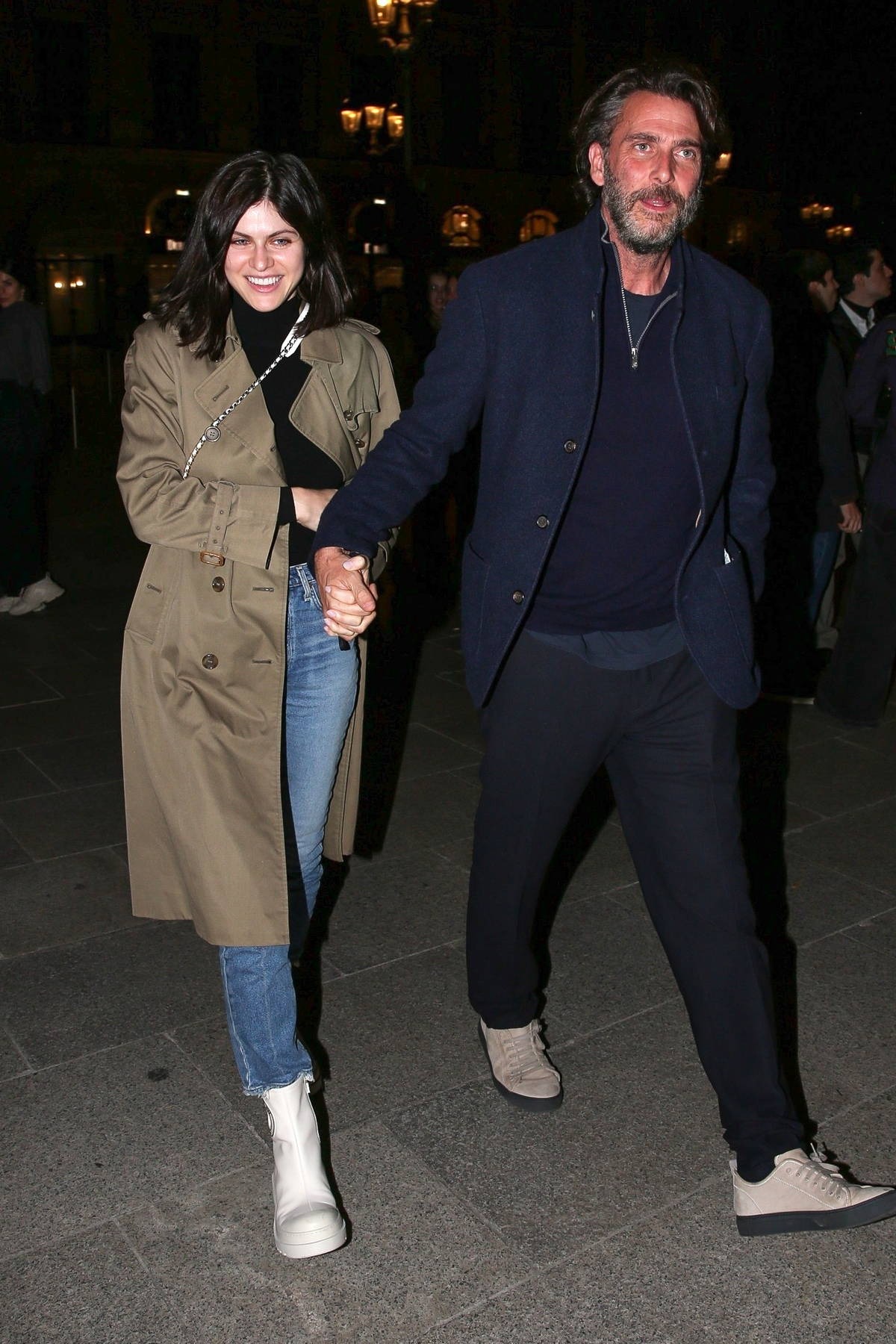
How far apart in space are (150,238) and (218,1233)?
29414 millimetres

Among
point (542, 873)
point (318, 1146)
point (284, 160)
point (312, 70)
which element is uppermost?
point (312, 70)

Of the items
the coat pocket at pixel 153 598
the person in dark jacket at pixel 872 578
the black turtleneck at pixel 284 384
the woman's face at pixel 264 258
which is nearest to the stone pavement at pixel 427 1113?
the person in dark jacket at pixel 872 578

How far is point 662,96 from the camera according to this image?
2.38 metres

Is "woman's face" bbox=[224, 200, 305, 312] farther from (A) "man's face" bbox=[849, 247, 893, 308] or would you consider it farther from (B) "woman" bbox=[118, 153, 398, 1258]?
(A) "man's face" bbox=[849, 247, 893, 308]

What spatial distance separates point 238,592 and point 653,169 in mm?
1111

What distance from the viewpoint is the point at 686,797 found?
257cm

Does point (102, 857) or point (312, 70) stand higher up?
point (312, 70)

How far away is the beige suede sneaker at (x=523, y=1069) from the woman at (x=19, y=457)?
566 centimetres

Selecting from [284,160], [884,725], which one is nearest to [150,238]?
[884,725]

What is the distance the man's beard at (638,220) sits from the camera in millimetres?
2377

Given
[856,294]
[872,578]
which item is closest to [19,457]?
[856,294]

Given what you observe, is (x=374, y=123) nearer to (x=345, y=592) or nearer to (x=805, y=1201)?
(x=345, y=592)

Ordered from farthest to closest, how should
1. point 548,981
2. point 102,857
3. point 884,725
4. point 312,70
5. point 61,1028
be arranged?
1. point 312,70
2. point 884,725
3. point 102,857
4. point 548,981
5. point 61,1028

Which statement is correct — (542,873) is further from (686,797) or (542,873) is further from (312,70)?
(312,70)
